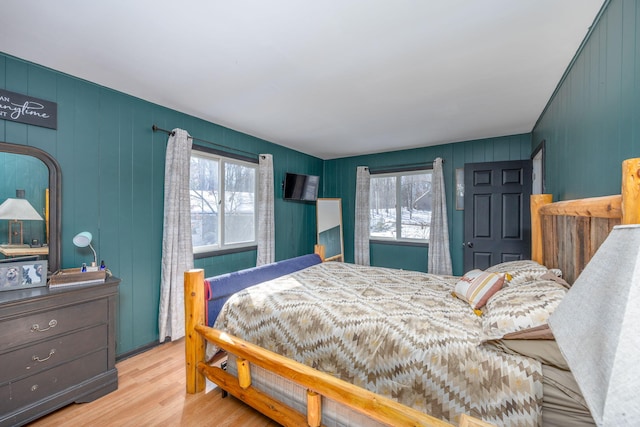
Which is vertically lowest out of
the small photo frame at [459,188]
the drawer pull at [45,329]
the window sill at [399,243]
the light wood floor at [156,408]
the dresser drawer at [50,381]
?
the light wood floor at [156,408]

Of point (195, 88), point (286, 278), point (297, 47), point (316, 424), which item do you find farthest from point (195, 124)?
point (316, 424)

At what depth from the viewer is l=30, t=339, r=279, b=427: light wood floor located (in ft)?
5.86

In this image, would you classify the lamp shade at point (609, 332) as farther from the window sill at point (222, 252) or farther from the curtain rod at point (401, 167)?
the curtain rod at point (401, 167)

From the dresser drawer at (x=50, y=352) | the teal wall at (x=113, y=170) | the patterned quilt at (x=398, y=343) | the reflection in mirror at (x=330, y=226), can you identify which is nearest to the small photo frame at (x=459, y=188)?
the reflection in mirror at (x=330, y=226)

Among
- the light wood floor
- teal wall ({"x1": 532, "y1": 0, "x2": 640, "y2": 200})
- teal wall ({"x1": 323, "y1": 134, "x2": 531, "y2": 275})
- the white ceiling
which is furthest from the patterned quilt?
teal wall ({"x1": 323, "y1": 134, "x2": 531, "y2": 275})

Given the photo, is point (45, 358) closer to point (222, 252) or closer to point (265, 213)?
point (222, 252)

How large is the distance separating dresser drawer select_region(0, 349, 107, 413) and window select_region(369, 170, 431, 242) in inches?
160

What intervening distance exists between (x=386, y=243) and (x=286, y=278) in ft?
9.06

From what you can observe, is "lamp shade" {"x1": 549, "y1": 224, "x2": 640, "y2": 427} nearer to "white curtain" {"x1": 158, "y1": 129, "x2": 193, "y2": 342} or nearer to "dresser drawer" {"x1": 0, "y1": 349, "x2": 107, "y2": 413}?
"dresser drawer" {"x1": 0, "y1": 349, "x2": 107, "y2": 413}

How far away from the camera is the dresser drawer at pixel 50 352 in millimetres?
1682

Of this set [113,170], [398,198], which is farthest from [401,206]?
→ [113,170]

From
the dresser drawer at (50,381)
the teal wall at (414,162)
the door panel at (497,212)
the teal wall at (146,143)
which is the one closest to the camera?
the teal wall at (146,143)

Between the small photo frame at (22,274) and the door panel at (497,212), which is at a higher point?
the door panel at (497,212)

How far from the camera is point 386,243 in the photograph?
4.82 metres
